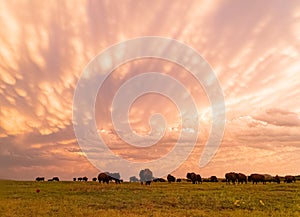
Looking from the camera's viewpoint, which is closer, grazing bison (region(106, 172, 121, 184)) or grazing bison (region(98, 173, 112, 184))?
grazing bison (region(98, 173, 112, 184))

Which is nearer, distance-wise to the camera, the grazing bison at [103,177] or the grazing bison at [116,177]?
the grazing bison at [103,177]

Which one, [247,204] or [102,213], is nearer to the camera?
[102,213]

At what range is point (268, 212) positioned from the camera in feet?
73.3

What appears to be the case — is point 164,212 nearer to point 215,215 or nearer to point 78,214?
point 215,215

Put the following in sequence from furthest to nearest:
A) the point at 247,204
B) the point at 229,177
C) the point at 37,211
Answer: the point at 229,177, the point at 247,204, the point at 37,211

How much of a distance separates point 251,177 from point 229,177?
7.45m

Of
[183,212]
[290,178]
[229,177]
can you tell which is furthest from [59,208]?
[290,178]

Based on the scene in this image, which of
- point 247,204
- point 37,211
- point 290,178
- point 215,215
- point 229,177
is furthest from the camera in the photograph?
point 290,178

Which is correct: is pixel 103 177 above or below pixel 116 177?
below

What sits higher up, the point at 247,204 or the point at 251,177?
the point at 251,177

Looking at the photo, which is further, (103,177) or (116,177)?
(116,177)

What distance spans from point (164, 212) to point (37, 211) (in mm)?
10229

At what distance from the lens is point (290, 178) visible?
85.6 meters

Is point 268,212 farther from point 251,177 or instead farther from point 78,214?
point 251,177
